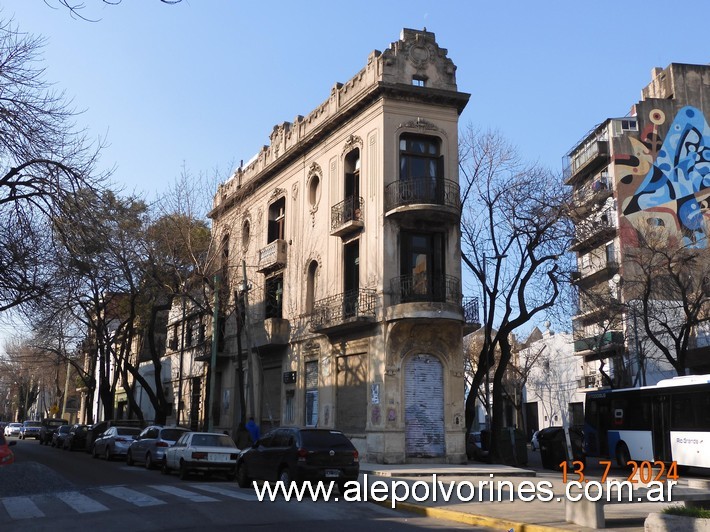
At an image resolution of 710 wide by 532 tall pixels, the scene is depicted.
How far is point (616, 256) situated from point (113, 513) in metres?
41.9

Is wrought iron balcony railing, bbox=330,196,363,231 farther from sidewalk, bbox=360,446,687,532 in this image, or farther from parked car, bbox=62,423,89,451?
parked car, bbox=62,423,89,451

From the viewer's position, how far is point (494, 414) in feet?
87.0

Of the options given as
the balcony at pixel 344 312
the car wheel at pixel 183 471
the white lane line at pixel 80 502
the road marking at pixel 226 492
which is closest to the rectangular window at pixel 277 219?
the balcony at pixel 344 312

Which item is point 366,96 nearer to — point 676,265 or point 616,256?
point 676,265

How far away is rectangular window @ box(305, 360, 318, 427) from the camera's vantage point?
2912 centimetres

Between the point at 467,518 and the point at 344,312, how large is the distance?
15.2 metres

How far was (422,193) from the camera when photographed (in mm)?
26172

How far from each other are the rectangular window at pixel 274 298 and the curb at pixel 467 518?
63.0 feet

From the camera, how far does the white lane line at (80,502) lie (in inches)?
511

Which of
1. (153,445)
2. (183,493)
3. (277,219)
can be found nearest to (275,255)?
(277,219)

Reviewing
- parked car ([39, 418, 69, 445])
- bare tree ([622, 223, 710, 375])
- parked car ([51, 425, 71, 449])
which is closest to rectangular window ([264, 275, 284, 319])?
bare tree ([622, 223, 710, 375])

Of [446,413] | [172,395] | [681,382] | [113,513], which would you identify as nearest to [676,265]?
[681,382]

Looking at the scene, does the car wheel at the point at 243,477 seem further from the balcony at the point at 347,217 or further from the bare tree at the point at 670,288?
the bare tree at the point at 670,288

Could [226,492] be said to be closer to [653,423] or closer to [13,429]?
[653,423]
